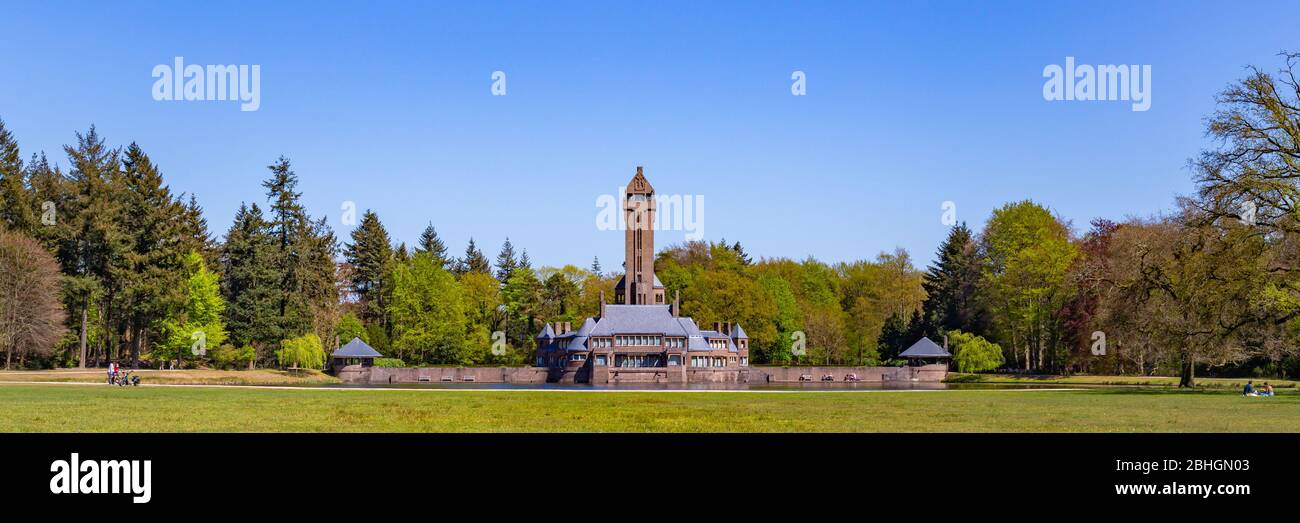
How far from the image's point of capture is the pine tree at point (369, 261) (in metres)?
102

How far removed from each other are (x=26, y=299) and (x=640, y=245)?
51.2 metres

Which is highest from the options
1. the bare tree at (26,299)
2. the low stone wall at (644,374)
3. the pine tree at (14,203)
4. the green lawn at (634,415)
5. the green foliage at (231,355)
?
the pine tree at (14,203)

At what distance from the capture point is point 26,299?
211ft

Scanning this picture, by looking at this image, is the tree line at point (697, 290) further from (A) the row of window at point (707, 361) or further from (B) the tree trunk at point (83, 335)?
(A) the row of window at point (707, 361)

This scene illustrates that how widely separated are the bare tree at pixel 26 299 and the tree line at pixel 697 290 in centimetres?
13

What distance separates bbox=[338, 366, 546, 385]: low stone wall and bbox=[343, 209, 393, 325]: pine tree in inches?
864

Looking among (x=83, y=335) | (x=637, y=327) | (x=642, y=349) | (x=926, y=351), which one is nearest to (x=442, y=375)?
(x=642, y=349)

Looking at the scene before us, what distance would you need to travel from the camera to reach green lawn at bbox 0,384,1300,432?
72.3 ft

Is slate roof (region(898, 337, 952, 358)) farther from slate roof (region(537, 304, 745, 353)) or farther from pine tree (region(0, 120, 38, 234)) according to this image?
pine tree (region(0, 120, 38, 234))

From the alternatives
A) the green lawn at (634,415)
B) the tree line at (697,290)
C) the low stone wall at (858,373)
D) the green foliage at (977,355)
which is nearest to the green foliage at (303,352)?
the tree line at (697,290)

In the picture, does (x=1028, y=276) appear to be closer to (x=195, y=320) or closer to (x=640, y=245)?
(x=640, y=245)

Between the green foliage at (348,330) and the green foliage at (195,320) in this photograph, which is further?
the green foliage at (348,330)

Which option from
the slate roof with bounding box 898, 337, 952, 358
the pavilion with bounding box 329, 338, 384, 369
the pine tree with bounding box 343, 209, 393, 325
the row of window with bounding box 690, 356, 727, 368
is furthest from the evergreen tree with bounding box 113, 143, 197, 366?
the slate roof with bounding box 898, 337, 952, 358
